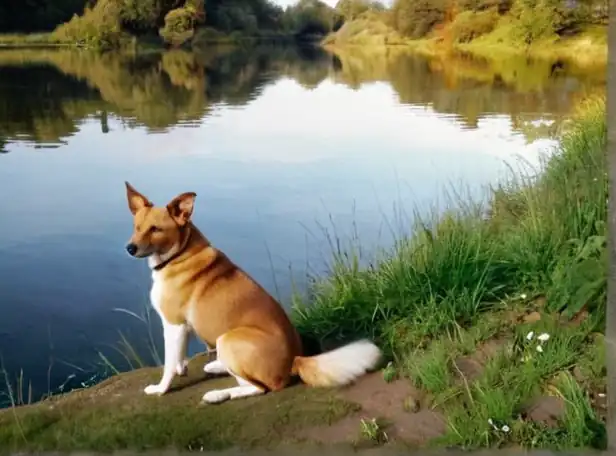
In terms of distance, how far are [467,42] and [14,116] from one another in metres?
1.61

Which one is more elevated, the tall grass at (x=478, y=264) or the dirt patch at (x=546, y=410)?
the tall grass at (x=478, y=264)

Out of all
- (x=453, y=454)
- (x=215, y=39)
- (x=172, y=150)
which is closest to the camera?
(x=453, y=454)

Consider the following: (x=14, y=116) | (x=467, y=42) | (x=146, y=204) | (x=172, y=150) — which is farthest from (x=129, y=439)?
(x=467, y=42)

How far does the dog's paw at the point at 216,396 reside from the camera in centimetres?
262

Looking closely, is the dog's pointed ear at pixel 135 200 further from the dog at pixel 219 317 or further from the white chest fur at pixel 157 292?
the white chest fur at pixel 157 292

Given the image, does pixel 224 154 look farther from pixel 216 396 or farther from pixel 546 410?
pixel 546 410

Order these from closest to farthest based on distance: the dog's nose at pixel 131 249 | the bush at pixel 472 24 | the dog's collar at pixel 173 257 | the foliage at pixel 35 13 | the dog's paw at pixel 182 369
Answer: the dog's nose at pixel 131 249 < the dog's collar at pixel 173 257 < the dog's paw at pixel 182 369 < the foliage at pixel 35 13 < the bush at pixel 472 24

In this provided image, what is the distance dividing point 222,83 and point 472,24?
919 mm

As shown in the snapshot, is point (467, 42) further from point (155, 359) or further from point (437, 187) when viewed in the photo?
point (155, 359)

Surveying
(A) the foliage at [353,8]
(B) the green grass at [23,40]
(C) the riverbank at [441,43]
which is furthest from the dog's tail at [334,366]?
(B) the green grass at [23,40]

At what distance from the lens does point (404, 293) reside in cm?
296

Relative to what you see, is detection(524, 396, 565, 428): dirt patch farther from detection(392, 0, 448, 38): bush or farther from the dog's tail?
detection(392, 0, 448, 38): bush

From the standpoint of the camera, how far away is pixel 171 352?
263 cm

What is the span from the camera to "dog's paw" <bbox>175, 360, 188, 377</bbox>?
8.77 ft
